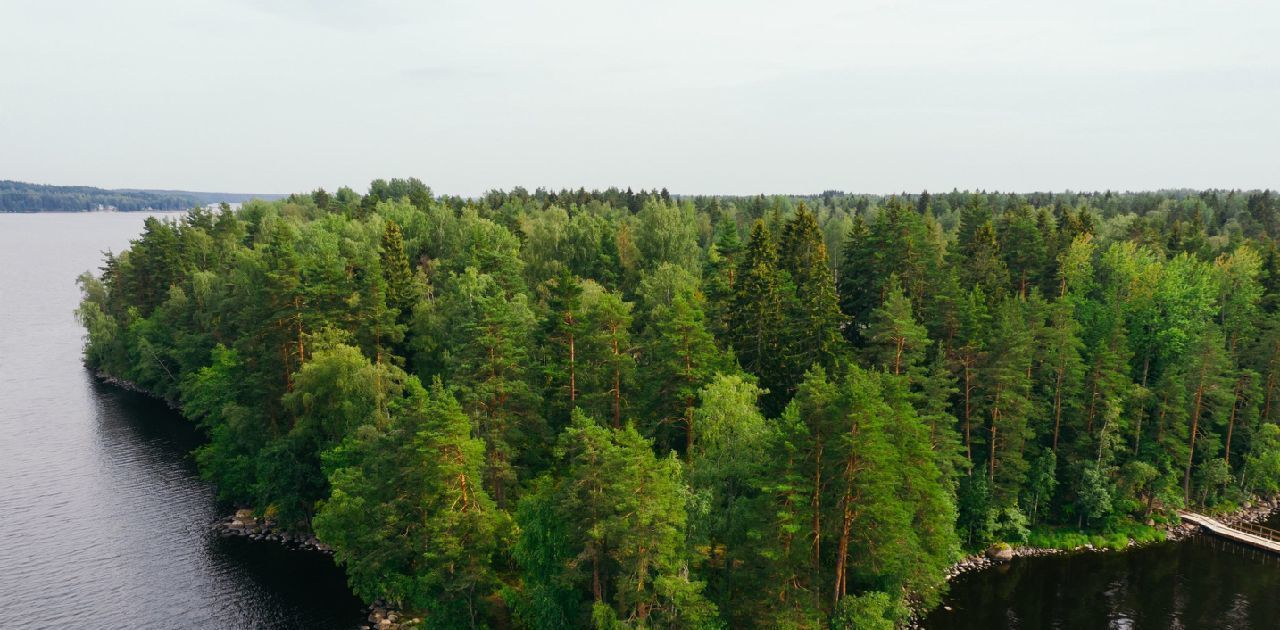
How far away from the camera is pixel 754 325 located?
190 ft

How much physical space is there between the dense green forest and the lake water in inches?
150

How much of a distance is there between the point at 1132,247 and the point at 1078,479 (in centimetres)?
3084

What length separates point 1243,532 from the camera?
192 feet

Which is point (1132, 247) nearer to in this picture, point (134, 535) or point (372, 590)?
point (372, 590)

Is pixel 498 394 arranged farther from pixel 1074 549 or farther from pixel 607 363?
pixel 1074 549

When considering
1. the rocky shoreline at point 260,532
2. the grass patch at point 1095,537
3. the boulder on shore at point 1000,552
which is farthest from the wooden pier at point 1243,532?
the rocky shoreline at point 260,532

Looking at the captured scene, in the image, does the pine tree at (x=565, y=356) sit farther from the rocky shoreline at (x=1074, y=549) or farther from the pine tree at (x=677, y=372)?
the rocky shoreline at (x=1074, y=549)

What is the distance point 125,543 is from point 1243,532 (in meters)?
88.0

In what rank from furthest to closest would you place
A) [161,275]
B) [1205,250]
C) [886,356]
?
[161,275], [1205,250], [886,356]

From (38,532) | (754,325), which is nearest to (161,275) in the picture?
(38,532)

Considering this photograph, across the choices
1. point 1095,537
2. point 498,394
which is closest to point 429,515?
point 498,394

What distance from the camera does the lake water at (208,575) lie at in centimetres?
4634

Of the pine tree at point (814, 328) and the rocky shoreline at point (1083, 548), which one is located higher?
the pine tree at point (814, 328)

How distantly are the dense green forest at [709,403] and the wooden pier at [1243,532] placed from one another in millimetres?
2299
